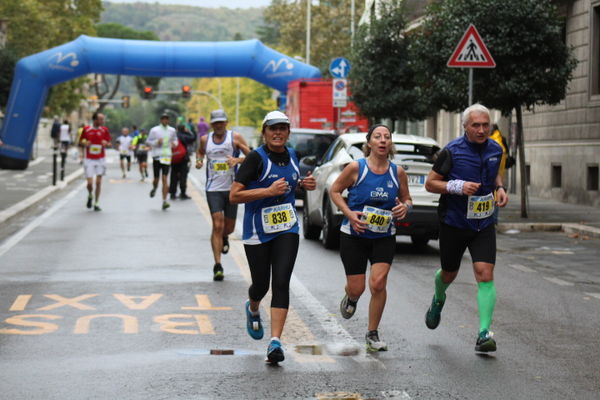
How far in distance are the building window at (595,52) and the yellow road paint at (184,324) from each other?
696 inches

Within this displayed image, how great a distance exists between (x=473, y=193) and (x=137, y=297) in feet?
12.1

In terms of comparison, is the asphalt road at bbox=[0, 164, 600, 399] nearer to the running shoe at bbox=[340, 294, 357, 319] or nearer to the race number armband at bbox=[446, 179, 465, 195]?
the running shoe at bbox=[340, 294, 357, 319]

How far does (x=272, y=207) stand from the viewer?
24.9 ft

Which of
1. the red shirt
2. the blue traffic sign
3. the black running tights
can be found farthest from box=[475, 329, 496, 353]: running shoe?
the blue traffic sign

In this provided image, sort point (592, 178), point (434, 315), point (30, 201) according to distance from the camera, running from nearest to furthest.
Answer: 1. point (434, 315)
2. point (30, 201)
3. point (592, 178)

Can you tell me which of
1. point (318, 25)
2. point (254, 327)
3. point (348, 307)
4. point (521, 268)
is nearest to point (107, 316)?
point (254, 327)

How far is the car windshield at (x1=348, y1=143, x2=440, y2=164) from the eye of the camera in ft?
48.2

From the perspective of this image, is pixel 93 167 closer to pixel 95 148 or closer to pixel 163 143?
pixel 95 148

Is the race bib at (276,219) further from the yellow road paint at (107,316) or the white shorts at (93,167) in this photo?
the white shorts at (93,167)

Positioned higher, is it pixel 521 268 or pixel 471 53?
pixel 471 53

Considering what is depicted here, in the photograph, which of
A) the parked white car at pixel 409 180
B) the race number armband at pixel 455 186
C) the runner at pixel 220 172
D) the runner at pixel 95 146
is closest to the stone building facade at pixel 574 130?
the parked white car at pixel 409 180

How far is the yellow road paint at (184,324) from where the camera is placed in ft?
27.8

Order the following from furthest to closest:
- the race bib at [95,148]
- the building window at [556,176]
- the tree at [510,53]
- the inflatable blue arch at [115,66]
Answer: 1. the inflatable blue arch at [115,66]
2. the building window at [556,176]
3. the race bib at [95,148]
4. the tree at [510,53]

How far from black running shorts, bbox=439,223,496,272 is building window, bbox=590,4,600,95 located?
1767cm
